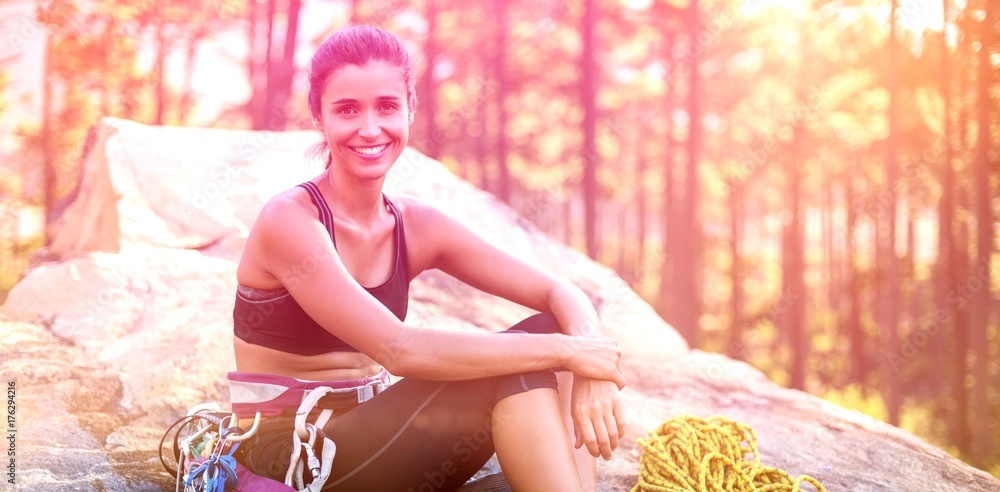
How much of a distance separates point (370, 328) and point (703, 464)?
1.58 m

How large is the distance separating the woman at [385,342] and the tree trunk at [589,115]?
10.7m

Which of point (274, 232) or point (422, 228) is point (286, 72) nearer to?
point (422, 228)

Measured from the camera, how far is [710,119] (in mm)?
16969

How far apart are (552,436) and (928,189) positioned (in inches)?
585

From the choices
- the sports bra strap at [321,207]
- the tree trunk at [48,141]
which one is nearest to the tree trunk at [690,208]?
the sports bra strap at [321,207]

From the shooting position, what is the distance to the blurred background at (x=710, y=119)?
38.8 ft

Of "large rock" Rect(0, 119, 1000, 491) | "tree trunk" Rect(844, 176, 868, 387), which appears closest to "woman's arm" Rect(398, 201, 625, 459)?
"large rock" Rect(0, 119, 1000, 491)

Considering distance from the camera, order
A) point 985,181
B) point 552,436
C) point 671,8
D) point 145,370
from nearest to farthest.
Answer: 1. point 552,436
2. point 145,370
3. point 985,181
4. point 671,8

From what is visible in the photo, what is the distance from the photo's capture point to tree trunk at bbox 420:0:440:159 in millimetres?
16469

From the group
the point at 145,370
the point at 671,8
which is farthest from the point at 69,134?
the point at 145,370

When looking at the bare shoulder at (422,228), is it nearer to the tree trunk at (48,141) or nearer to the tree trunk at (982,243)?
the tree trunk at (982,243)

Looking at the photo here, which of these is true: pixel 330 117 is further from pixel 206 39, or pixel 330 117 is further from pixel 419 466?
pixel 206 39

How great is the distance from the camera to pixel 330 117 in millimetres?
2789

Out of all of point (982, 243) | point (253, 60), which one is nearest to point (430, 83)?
point (253, 60)
